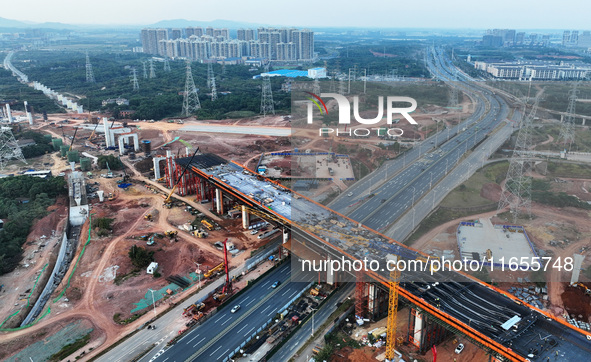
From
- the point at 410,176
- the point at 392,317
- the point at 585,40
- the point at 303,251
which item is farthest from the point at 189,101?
the point at 585,40

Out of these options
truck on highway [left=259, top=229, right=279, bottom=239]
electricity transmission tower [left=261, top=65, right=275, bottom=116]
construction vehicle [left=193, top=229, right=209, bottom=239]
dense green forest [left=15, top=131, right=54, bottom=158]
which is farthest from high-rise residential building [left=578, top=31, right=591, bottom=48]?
dense green forest [left=15, top=131, right=54, bottom=158]

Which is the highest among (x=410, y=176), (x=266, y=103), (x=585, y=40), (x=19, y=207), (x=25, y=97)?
(x=585, y=40)

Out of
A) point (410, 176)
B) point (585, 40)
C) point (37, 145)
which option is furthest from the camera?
point (585, 40)

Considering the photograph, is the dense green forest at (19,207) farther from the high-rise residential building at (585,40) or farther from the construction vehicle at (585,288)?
the high-rise residential building at (585,40)

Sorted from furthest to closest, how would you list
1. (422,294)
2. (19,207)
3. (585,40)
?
(585,40) < (19,207) < (422,294)

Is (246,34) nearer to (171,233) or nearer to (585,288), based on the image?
(171,233)

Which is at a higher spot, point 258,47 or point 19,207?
point 258,47
